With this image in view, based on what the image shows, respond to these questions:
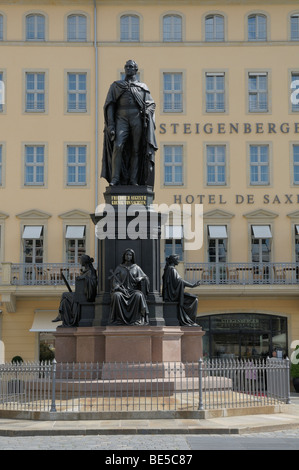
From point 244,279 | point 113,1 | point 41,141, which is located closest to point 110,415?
point 244,279

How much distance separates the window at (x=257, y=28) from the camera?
37.8m

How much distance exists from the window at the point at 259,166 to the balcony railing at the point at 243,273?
402cm

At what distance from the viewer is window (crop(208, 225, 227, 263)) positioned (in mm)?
36312

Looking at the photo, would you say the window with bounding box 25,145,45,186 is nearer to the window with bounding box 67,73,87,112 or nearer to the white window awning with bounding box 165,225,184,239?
the window with bounding box 67,73,87,112

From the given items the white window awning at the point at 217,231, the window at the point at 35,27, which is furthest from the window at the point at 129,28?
the white window awning at the point at 217,231

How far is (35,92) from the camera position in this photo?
37.2 meters

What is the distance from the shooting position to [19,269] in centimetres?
3547

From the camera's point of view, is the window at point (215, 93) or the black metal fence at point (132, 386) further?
the window at point (215, 93)

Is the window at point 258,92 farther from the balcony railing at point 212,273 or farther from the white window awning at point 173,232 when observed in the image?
the balcony railing at point 212,273

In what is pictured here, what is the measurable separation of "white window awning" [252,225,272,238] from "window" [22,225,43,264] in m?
9.60

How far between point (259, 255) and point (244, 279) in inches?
57.9
